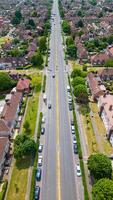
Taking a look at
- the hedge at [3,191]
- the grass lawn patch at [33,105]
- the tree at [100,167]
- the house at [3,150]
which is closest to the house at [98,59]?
the grass lawn patch at [33,105]

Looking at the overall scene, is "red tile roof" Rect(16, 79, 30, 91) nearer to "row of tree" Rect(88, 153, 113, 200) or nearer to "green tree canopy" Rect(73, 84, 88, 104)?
"green tree canopy" Rect(73, 84, 88, 104)

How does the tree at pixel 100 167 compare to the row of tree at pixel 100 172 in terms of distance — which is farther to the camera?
the tree at pixel 100 167

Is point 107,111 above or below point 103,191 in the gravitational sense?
above

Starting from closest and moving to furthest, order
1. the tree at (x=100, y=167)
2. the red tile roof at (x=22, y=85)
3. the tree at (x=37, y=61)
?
1. the tree at (x=100, y=167)
2. the red tile roof at (x=22, y=85)
3. the tree at (x=37, y=61)

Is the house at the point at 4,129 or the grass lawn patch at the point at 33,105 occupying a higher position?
the grass lawn patch at the point at 33,105

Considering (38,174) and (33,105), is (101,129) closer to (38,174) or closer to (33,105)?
(33,105)

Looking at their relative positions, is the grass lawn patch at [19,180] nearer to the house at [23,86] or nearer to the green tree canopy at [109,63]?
the house at [23,86]

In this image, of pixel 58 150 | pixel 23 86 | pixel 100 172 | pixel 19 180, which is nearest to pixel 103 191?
pixel 100 172
